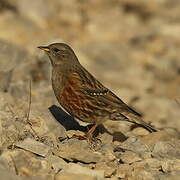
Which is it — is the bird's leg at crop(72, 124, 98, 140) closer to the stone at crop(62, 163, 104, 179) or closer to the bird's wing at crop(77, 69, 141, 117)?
the bird's wing at crop(77, 69, 141, 117)

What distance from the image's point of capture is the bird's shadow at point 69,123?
10070mm

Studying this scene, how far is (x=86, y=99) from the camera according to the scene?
9.95 metres

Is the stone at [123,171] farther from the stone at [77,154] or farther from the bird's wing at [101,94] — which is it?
the bird's wing at [101,94]

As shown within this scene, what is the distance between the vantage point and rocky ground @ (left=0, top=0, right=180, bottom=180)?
8281mm

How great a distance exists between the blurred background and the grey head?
1.69 m

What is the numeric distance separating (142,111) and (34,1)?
724 centimetres

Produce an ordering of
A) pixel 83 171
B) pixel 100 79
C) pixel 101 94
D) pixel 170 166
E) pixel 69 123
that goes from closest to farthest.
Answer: pixel 83 171, pixel 170 166, pixel 101 94, pixel 69 123, pixel 100 79

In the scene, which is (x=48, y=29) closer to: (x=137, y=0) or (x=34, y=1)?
(x=34, y=1)

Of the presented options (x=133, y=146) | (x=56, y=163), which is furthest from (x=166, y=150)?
(x=56, y=163)

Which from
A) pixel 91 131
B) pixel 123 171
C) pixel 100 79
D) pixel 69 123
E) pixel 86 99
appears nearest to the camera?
pixel 123 171

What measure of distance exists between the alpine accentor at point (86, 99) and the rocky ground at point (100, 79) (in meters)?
0.23

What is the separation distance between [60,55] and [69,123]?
0.95 m

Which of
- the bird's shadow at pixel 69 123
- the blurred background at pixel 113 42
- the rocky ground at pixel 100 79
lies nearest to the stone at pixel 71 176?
A: the rocky ground at pixel 100 79

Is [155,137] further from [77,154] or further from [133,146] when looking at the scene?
[77,154]
